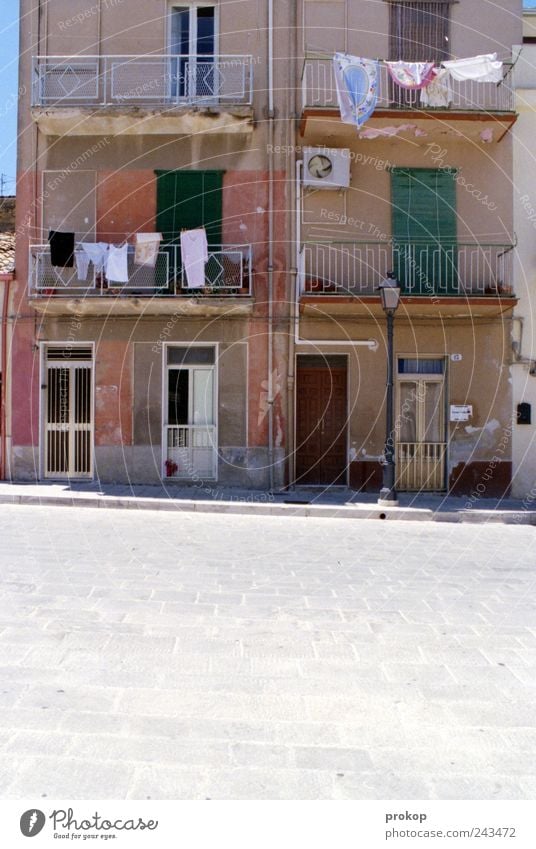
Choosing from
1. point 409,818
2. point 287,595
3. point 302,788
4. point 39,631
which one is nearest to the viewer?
point 409,818

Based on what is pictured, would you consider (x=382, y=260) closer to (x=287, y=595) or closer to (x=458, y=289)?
(x=458, y=289)

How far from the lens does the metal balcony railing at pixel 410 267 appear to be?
53.1 ft

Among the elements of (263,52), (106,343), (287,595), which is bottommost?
(287,595)

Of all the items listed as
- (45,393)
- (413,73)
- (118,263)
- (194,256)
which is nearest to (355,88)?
(413,73)

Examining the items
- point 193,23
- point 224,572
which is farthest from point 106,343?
point 224,572

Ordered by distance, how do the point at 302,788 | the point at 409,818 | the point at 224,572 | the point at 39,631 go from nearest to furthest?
the point at 409,818 < the point at 302,788 < the point at 39,631 < the point at 224,572

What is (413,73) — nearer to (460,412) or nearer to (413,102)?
(413,102)

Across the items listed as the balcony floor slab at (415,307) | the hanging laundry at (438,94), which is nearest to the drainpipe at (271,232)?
the balcony floor slab at (415,307)

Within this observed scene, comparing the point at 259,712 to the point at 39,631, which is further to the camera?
the point at 39,631

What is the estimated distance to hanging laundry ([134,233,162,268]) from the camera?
16359 mm

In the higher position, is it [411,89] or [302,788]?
[411,89]

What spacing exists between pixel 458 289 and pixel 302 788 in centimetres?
1418

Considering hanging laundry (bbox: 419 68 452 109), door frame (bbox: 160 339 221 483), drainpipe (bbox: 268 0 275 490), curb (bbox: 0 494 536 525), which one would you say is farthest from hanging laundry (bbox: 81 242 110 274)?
hanging laundry (bbox: 419 68 452 109)

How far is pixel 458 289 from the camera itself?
16.2 meters
